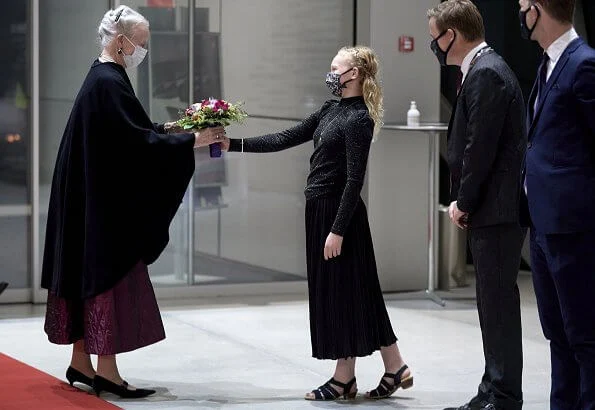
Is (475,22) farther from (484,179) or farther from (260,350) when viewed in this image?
(260,350)

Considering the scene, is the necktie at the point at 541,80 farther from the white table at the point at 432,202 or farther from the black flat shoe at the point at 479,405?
the white table at the point at 432,202

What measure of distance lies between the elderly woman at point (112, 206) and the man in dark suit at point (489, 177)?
1.26 meters

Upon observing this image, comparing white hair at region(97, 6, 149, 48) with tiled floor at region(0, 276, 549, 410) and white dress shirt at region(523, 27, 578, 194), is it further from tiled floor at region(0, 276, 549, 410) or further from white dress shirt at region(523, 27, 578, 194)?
white dress shirt at region(523, 27, 578, 194)

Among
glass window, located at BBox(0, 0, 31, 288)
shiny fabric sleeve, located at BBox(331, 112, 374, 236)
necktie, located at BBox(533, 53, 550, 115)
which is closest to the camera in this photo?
necktie, located at BBox(533, 53, 550, 115)

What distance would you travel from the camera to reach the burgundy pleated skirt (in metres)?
5.29

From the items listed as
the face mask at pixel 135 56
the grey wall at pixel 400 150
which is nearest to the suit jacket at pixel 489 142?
the face mask at pixel 135 56

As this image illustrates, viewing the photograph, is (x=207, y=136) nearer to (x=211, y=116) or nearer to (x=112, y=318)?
(x=211, y=116)

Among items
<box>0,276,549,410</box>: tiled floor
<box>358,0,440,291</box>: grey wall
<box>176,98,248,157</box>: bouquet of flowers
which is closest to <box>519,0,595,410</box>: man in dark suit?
<box>0,276,549,410</box>: tiled floor

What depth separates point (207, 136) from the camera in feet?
17.8

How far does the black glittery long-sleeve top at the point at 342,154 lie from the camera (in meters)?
5.10

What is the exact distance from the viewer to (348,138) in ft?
16.8

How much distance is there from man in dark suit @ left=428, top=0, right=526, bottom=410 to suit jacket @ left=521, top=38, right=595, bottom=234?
19.2 inches

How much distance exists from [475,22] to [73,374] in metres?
2.44

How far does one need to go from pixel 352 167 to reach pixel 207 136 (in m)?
0.74
